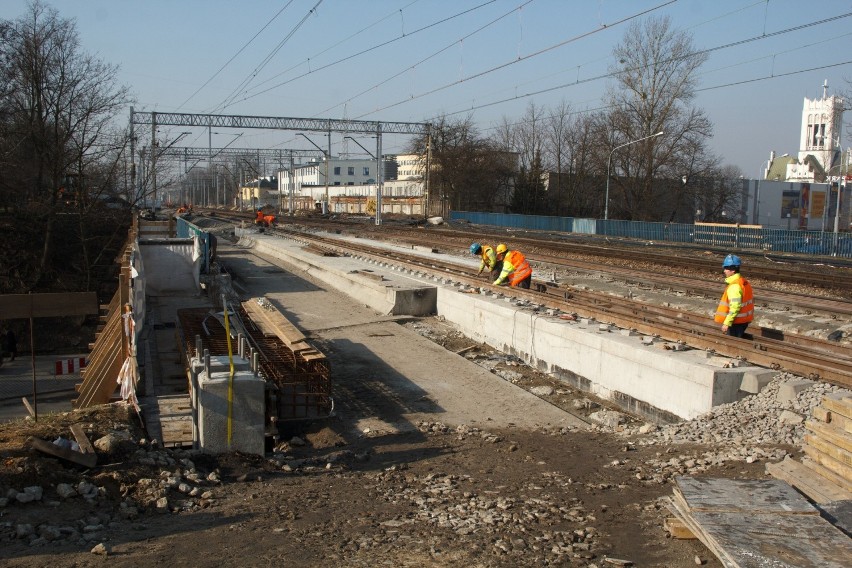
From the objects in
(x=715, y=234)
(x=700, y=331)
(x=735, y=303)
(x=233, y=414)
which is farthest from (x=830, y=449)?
(x=715, y=234)

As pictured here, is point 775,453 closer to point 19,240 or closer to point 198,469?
point 198,469

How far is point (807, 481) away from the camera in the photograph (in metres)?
5.88

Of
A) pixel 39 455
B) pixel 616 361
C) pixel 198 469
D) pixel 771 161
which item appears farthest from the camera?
pixel 771 161

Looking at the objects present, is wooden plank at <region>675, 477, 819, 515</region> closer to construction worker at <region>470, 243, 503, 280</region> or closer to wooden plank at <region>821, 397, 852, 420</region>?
wooden plank at <region>821, 397, 852, 420</region>

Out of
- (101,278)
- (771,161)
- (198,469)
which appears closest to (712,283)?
(198,469)

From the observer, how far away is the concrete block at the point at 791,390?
778cm

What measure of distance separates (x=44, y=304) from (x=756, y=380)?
9.29 metres

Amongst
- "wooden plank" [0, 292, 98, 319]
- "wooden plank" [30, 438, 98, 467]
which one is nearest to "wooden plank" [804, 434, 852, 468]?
"wooden plank" [30, 438, 98, 467]

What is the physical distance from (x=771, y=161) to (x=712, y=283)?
110556 millimetres

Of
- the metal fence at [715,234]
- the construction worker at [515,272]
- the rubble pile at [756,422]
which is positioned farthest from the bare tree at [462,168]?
the rubble pile at [756,422]

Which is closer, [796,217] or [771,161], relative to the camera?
[796,217]

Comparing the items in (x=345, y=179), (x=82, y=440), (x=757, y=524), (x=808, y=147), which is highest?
(x=808, y=147)

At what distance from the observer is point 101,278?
1356 inches

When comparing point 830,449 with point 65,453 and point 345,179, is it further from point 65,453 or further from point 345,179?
point 345,179
